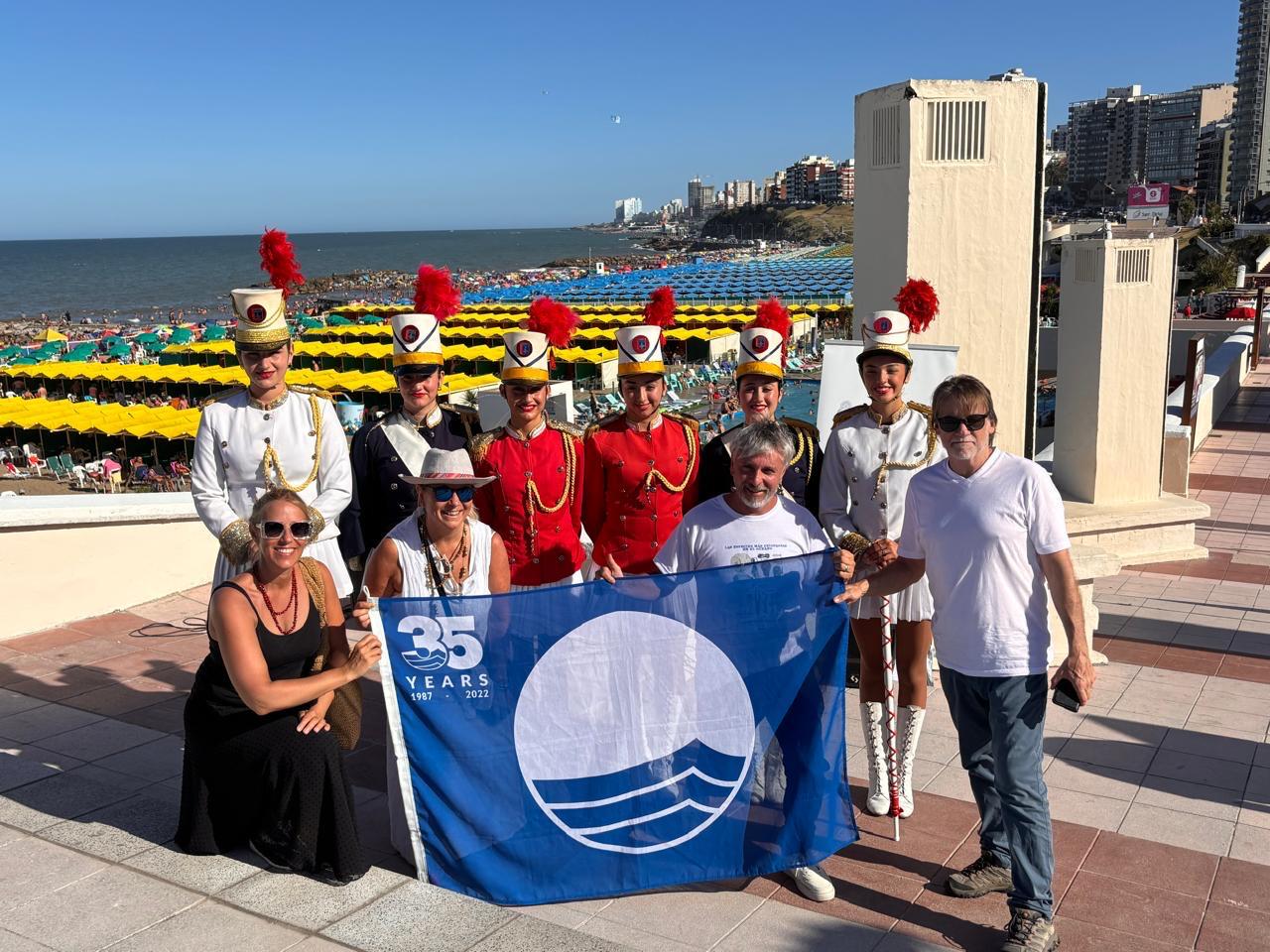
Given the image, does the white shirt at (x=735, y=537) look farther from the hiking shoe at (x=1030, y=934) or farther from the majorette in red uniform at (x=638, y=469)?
the hiking shoe at (x=1030, y=934)

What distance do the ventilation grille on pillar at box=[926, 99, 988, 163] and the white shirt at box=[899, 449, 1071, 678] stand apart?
3.76 metres

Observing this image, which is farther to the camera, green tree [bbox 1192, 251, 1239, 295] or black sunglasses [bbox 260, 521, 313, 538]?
green tree [bbox 1192, 251, 1239, 295]

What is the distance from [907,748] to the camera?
447 cm

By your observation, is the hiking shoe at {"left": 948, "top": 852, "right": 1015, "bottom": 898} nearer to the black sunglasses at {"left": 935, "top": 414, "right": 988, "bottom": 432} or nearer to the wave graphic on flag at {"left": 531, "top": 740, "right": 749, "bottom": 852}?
the wave graphic on flag at {"left": 531, "top": 740, "right": 749, "bottom": 852}

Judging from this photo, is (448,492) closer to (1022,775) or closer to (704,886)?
(704,886)

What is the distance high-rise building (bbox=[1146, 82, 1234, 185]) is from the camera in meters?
191

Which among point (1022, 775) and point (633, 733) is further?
point (633, 733)

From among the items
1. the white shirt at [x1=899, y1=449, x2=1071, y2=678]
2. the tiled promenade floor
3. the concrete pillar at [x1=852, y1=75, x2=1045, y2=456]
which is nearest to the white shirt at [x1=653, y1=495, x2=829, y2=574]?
the white shirt at [x1=899, y1=449, x2=1071, y2=678]

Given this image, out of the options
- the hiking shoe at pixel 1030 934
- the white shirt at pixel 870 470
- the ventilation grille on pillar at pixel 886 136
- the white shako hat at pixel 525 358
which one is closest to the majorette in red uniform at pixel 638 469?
the white shako hat at pixel 525 358

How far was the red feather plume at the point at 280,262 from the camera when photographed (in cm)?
512

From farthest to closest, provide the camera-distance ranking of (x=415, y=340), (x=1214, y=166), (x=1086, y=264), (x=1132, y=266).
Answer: (x=1214, y=166)
(x=1086, y=264)
(x=1132, y=266)
(x=415, y=340)

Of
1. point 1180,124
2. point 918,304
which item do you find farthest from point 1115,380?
point 1180,124

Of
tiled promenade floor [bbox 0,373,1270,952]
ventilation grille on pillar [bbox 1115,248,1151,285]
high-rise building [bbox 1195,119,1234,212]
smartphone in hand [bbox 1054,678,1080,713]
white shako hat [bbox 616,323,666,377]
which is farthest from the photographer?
high-rise building [bbox 1195,119,1234,212]

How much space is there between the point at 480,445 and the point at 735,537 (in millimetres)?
1346
